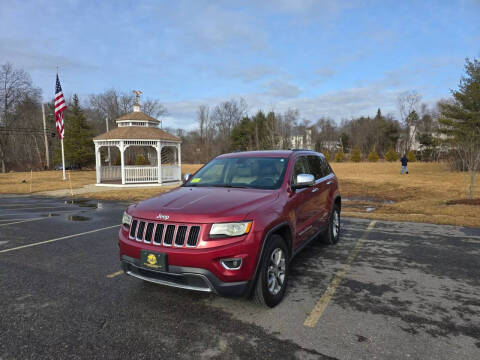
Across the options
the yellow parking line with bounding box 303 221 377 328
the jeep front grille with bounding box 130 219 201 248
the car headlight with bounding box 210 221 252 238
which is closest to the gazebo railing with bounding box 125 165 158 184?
the yellow parking line with bounding box 303 221 377 328

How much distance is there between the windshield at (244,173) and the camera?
4.16 meters

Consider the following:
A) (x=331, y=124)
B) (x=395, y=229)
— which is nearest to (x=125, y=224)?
(x=395, y=229)

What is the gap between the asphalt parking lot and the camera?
107 inches

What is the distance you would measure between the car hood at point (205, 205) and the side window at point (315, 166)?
167 cm

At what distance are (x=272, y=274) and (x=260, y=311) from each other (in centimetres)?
41

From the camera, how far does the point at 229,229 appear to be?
10.0 ft

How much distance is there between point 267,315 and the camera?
3291 mm

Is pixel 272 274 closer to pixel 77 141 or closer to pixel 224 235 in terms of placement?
pixel 224 235

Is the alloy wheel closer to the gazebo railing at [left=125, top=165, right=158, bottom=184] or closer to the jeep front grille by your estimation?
the jeep front grille

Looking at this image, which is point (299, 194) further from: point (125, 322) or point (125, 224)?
point (125, 322)

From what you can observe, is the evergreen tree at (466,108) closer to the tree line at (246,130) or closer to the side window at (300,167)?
the tree line at (246,130)

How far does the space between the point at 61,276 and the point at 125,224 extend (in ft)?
5.53

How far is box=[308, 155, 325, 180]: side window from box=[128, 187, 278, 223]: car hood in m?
1.67

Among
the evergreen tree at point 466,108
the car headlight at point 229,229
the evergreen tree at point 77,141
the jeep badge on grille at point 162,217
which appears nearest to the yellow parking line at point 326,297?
the car headlight at point 229,229
